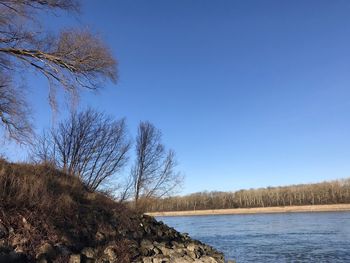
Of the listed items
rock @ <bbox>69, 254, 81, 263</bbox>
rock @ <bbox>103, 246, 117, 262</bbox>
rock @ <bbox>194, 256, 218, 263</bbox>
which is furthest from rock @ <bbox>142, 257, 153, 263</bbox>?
rock @ <bbox>194, 256, 218, 263</bbox>

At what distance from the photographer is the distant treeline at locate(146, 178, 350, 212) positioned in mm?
135625

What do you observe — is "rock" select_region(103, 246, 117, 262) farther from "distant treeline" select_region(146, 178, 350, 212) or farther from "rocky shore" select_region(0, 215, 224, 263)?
"distant treeline" select_region(146, 178, 350, 212)

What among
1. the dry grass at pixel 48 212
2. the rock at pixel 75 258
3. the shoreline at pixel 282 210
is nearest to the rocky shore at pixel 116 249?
the rock at pixel 75 258

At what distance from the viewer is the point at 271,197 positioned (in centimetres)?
15000

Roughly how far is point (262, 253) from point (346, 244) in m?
7.47

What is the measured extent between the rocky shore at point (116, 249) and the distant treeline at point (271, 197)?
105781mm

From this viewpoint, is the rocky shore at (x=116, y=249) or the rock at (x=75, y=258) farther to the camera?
the rock at (x=75, y=258)

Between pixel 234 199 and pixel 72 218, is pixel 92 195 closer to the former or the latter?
pixel 72 218

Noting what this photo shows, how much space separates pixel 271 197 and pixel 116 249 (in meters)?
144

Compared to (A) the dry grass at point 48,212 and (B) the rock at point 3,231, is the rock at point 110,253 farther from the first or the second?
(B) the rock at point 3,231

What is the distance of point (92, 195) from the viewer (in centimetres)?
1762

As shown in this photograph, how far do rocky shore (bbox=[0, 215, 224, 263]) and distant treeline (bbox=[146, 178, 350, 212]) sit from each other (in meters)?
106

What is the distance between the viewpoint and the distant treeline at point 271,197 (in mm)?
135625

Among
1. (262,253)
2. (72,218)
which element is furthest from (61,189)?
(262,253)
